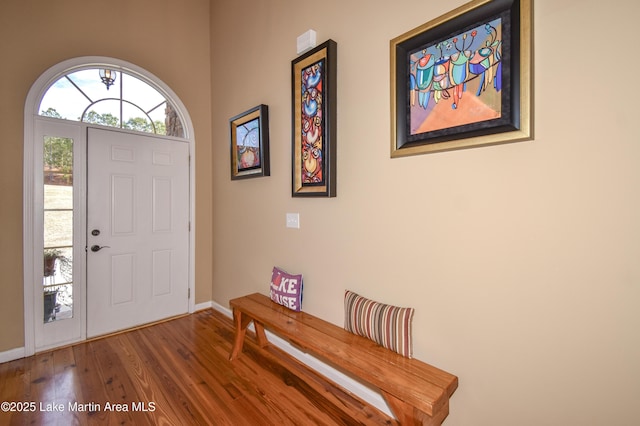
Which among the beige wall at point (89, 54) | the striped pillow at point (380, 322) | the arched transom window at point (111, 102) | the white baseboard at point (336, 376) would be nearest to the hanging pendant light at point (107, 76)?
the arched transom window at point (111, 102)

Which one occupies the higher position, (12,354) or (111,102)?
(111,102)

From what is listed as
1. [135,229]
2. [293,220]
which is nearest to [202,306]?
[135,229]

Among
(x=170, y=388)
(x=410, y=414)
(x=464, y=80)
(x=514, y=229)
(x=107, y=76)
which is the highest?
(x=107, y=76)

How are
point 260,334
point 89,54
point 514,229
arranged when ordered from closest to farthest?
point 514,229, point 260,334, point 89,54

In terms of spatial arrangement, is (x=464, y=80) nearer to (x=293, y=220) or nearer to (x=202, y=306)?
(x=293, y=220)

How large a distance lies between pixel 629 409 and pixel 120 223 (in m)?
3.73

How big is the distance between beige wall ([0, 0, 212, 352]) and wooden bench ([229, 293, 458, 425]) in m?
2.09

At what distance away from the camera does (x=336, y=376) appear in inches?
79.5

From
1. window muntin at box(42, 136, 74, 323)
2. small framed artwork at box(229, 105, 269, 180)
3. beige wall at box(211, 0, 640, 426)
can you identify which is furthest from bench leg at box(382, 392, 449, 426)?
window muntin at box(42, 136, 74, 323)

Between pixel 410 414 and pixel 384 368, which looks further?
pixel 384 368

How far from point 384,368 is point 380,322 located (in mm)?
255

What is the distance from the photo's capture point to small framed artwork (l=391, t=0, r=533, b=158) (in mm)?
1198

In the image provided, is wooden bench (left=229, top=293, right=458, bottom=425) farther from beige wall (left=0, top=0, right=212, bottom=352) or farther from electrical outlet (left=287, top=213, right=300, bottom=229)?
beige wall (left=0, top=0, right=212, bottom=352)

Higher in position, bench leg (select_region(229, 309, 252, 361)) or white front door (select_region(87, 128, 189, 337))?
white front door (select_region(87, 128, 189, 337))
